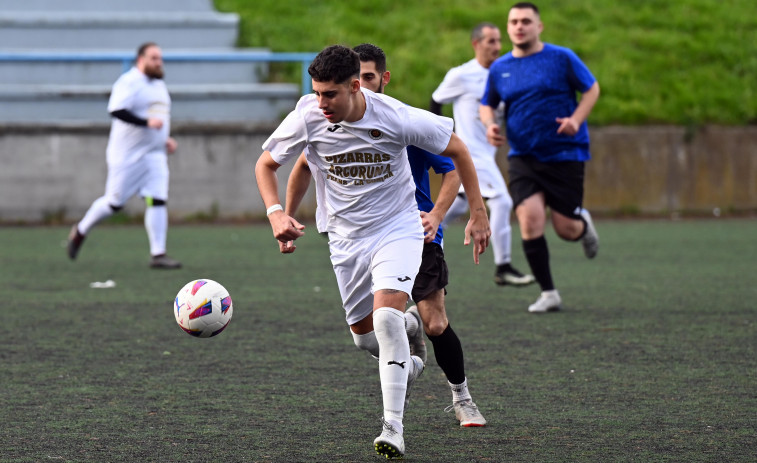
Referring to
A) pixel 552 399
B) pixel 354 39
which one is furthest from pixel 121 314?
pixel 354 39

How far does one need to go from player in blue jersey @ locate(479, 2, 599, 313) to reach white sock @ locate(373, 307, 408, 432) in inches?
150

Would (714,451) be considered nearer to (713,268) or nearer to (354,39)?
(713,268)

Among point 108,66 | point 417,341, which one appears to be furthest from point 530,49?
point 108,66

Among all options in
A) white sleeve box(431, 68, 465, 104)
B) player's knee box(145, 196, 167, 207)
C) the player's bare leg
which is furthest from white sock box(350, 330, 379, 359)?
player's knee box(145, 196, 167, 207)

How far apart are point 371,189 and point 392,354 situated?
2.24ft

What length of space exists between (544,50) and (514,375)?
3092 millimetres

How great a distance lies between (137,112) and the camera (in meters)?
11.7

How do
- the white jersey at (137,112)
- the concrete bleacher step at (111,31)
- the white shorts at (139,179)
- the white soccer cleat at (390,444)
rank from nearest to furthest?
the white soccer cleat at (390,444) < the white jersey at (137,112) < the white shorts at (139,179) < the concrete bleacher step at (111,31)

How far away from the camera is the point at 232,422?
479 centimetres

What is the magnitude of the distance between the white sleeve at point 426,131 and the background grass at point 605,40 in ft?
45.9

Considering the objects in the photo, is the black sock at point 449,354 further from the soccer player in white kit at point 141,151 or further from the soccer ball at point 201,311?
the soccer player in white kit at point 141,151

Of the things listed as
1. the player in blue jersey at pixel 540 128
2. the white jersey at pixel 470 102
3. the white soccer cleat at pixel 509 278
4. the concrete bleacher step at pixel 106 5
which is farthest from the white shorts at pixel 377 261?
the concrete bleacher step at pixel 106 5

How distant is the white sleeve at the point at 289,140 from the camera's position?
14.7 ft

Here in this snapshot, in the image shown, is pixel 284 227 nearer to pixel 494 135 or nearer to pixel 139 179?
pixel 494 135
